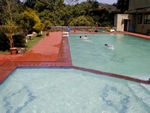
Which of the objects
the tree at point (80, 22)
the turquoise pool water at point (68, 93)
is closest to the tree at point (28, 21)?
the turquoise pool water at point (68, 93)

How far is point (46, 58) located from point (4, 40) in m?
3.93

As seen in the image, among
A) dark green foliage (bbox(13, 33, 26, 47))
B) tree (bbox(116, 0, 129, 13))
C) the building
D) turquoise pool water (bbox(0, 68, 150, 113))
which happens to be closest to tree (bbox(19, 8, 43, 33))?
dark green foliage (bbox(13, 33, 26, 47))

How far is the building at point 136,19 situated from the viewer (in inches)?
803

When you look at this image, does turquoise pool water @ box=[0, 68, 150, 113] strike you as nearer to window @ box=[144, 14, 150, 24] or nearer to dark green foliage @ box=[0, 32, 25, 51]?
dark green foliage @ box=[0, 32, 25, 51]

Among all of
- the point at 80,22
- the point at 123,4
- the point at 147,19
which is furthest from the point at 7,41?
the point at 123,4

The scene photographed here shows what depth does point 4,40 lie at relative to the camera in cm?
963

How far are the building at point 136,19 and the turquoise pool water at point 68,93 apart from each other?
1684 centimetres

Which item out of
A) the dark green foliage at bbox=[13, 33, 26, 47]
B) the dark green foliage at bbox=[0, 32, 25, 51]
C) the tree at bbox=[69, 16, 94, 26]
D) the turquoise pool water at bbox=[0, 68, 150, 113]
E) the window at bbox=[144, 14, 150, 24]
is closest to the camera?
the turquoise pool water at bbox=[0, 68, 150, 113]

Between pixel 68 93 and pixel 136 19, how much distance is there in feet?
72.8

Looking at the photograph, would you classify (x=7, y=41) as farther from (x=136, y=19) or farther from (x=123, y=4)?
(x=123, y=4)

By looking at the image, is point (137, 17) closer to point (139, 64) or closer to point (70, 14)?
point (70, 14)

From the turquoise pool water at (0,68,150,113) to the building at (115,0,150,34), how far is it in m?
16.8

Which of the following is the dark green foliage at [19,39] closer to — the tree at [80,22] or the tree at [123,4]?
the tree at [80,22]

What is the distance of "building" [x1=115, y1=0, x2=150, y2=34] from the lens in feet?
66.9
